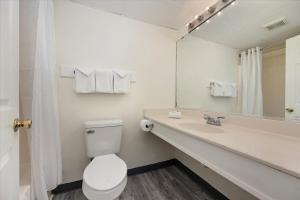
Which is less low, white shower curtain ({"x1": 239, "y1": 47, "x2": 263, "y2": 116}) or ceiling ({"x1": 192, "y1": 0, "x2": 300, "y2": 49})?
ceiling ({"x1": 192, "y1": 0, "x2": 300, "y2": 49})

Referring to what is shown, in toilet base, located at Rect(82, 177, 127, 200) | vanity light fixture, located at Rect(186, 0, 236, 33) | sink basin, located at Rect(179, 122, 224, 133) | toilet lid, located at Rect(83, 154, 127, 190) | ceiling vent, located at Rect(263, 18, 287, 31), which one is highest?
vanity light fixture, located at Rect(186, 0, 236, 33)

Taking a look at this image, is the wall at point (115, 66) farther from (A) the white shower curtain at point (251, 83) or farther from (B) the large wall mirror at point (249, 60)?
(A) the white shower curtain at point (251, 83)

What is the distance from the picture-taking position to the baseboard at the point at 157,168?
1.47m

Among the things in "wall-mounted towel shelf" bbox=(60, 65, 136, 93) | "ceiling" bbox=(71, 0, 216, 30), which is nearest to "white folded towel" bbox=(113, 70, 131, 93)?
"wall-mounted towel shelf" bbox=(60, 65, 136, 93)

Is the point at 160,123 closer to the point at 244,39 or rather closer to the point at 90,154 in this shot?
the point at 90,154

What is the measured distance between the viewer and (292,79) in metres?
0.98

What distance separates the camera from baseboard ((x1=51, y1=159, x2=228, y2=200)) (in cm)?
147

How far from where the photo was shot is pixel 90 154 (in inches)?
57.4

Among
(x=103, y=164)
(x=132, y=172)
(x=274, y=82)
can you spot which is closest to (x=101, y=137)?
(x=103, y=164)

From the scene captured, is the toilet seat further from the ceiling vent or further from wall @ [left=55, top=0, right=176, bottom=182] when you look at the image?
the ceiling vent

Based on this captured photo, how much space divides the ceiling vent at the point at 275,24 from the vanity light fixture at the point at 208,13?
1.43 ft

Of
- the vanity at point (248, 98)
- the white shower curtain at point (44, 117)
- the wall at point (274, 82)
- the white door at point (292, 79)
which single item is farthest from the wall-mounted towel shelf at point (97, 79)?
the white door at point (292, 79)

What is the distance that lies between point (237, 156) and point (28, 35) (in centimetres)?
150

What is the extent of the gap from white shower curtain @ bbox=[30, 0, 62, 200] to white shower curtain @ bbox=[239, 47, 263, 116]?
5.53ft
